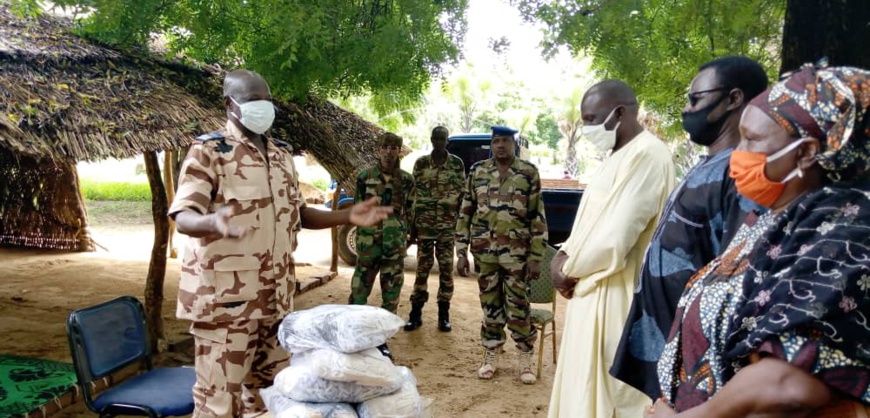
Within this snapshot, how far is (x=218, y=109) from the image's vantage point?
5672 millimetres

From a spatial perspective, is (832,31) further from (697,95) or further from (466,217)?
(466,217)

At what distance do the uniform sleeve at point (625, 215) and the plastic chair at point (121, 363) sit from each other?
1.99 m

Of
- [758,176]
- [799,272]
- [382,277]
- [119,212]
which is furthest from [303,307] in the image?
[119,212]

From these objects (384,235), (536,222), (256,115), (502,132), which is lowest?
(384,235)

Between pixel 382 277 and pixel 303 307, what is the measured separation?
1660mm

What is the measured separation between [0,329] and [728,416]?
698cm

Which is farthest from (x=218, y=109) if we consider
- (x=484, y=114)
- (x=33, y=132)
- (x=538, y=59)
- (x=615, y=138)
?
(x=484, y=114)

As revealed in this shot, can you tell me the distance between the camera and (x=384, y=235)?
20.5 feet

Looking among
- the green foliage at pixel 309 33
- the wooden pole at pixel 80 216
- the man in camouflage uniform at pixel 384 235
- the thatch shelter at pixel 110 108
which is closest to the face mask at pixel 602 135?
the green foliage at pixel 309 33

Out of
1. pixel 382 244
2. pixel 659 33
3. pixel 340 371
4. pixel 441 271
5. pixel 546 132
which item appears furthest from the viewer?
pixel 546 132

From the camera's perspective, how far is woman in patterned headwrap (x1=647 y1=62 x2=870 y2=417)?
1.17m

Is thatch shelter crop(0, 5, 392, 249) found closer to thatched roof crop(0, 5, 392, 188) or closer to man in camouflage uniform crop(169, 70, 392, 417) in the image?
thatched roof crop(0, 5, 392, 188)

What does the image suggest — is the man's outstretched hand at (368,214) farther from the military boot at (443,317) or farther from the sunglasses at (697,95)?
the military boot at (443,317)

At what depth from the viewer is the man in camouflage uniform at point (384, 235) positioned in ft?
20.3
